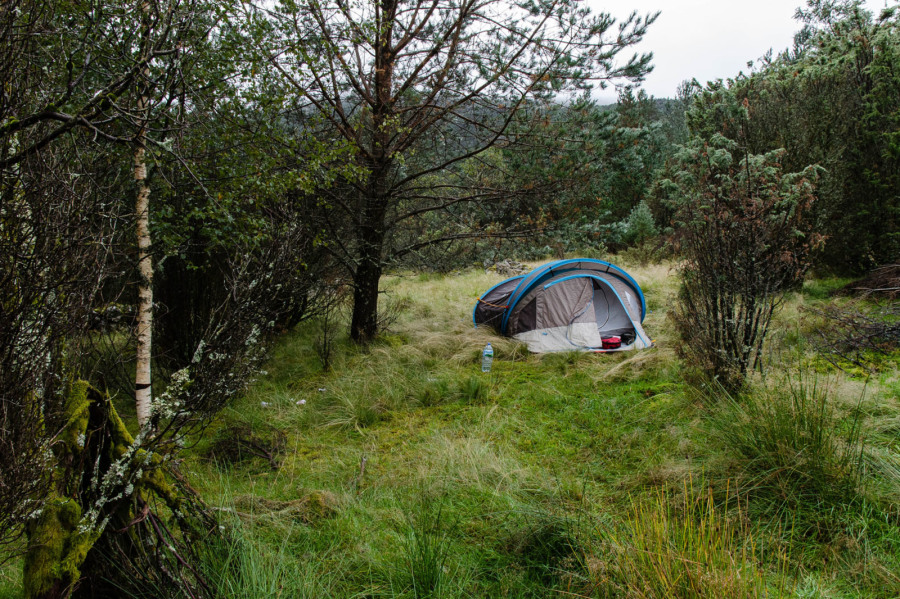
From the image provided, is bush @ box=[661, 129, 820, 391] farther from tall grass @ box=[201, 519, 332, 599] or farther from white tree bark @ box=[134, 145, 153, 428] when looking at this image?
white tree bark @ box=[134, 145, 153, 428]

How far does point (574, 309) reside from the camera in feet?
25.1

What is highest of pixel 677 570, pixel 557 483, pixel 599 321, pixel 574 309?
pixel 574 309

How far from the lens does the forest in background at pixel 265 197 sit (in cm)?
180

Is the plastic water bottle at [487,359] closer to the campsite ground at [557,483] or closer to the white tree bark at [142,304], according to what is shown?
the campsite ground at [557,483]

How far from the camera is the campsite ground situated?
2.07 meters

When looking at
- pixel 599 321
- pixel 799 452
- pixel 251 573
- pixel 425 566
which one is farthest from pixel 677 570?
pixel 599 321

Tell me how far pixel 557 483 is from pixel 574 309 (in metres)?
4.95

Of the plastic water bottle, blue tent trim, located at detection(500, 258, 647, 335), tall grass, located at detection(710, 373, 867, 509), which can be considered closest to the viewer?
tall grass, located at detection(710, 373, 867, 509)

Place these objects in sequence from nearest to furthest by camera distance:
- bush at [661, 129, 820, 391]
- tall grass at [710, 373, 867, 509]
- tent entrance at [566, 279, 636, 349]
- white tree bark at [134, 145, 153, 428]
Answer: tall grass at [710, 373, 867, 509], white tree bark at [134, 145, 153, 428], bush at [661, 129, 820, 391], tent entrance at [566, 279, 636, 349]

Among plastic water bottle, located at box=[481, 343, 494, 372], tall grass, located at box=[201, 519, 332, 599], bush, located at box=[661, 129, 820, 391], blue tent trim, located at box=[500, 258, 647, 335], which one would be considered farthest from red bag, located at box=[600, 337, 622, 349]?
tall grass, located at box=[201, 519, 332, 599]

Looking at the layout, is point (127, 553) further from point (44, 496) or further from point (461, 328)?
point (461, 328)

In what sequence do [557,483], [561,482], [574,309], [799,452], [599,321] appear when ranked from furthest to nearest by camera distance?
[599,321] → [574,309] → [561,482] → [557,483] → [799,452]

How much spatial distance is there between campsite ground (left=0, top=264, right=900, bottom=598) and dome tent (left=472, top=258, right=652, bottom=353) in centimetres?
117

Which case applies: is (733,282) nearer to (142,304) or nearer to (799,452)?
(799,452)
